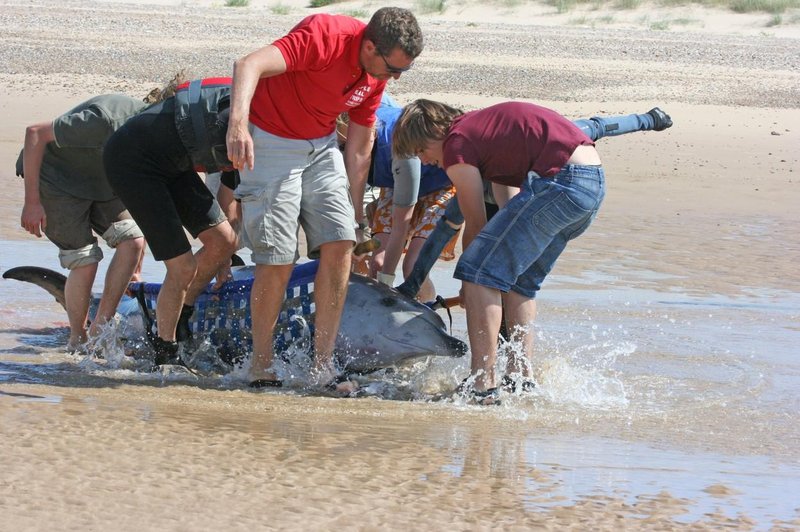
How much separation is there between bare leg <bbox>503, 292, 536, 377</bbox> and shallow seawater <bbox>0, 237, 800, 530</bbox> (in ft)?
0.52

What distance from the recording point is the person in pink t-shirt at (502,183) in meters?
5.23

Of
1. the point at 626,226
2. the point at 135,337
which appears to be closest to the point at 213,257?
the point at 135,337

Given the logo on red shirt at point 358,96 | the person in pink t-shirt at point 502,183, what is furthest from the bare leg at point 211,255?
the person in pink t-shirt at point 502,183

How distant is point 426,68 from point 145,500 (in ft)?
51.9

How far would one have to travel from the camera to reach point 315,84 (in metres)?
5.19

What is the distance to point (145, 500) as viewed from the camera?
3.82 m

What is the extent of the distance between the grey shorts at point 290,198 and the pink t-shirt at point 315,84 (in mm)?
61

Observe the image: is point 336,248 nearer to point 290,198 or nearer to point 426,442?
point 290,198

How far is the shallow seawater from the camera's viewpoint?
3896 mm

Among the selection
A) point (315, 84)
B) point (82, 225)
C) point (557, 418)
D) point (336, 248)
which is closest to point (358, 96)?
A: point (315, 84)

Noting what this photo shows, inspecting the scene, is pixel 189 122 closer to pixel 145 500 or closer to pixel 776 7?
pixel 145 500

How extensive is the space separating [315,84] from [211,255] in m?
1.04

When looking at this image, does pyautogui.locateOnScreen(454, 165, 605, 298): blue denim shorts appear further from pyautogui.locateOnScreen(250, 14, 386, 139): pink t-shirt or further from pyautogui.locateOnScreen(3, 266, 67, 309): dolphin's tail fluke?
pyautogui.locateOnScreen(3, 266, 67, 309): dolphin's tail fluke

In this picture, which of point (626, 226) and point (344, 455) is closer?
point (344, 455)
